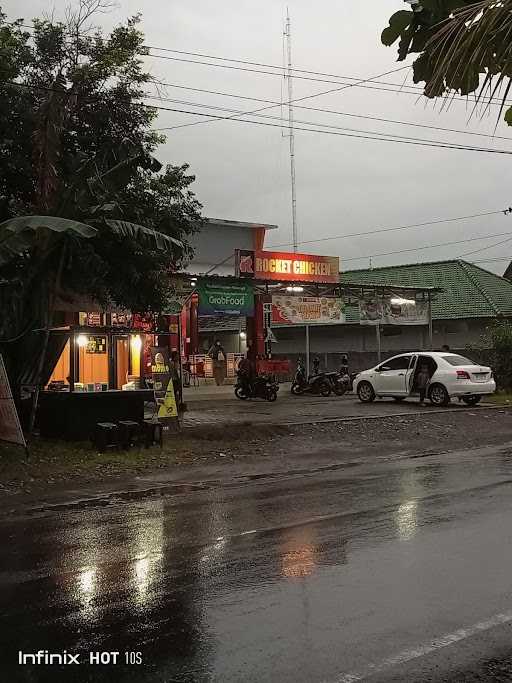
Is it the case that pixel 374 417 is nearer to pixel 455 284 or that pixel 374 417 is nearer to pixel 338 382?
pixel 338 382

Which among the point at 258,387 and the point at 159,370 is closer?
the point at 159,370

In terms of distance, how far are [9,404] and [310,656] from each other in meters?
9.26

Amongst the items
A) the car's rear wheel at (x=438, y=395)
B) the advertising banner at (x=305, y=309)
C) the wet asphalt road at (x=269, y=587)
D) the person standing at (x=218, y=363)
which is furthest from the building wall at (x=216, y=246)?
the wet asphalt road at (x=269, y=587)

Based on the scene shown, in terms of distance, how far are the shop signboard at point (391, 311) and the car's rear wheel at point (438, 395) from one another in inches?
307

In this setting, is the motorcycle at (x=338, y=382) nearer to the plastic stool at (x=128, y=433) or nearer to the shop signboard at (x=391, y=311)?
the shop signboard at (x=391, y=311)

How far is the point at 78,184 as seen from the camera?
12.8 metres

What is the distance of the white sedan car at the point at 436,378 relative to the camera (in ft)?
76.4

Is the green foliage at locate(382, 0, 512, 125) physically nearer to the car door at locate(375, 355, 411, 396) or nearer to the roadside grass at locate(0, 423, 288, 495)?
the roadside grass at locate(0, 423, 288, 495)

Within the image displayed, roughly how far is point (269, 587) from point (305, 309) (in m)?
23.9

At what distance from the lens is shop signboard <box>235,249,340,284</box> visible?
2747 centimetres

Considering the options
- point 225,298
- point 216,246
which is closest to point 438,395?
point 225,298

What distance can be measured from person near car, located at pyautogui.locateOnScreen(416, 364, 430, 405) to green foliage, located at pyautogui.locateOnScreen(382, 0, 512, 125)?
20.8 metres

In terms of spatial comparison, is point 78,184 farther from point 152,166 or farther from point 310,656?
point 310,656

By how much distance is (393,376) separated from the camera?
82.0ft
